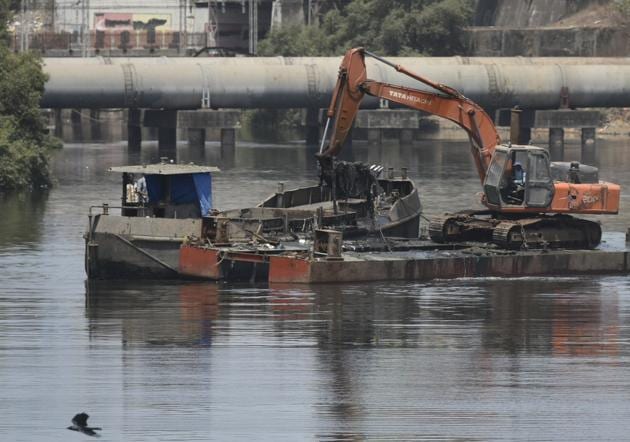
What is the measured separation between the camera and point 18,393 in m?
33.9

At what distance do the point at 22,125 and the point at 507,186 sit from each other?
121 ft

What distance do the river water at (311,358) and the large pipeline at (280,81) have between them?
164ft

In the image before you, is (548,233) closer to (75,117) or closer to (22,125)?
(22,125)

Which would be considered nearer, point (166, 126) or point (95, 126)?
point (166, 126)

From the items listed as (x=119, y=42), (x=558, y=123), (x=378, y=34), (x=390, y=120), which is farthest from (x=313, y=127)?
(x=119, y=42)

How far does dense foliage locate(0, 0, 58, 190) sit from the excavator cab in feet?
109

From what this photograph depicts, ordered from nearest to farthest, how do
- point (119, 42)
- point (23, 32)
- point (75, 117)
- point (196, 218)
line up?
1. point (196, 218)
2. point (75, 117)
3. point (23, 32)
4. point (119, 42)

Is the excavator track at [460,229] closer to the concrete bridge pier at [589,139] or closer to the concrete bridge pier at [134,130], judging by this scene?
the concrete bridge pier at [134,130]

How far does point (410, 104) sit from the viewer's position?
177 feet

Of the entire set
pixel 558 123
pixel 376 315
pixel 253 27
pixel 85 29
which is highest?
pixel 253 27

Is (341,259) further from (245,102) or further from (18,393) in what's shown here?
(245,102)

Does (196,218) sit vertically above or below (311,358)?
above

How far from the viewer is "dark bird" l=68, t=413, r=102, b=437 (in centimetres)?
3083

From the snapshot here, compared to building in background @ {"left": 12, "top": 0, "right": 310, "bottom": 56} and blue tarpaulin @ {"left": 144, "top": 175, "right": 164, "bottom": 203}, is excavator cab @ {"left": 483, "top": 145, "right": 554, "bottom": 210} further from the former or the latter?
building in background @ {"left": 12, "top": 0, "right": 310, "bottom": 56}
